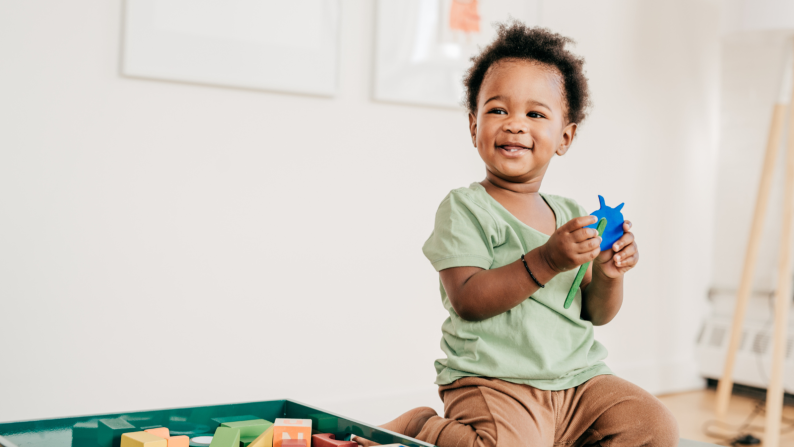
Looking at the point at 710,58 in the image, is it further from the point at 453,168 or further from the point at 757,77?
the point at 453,168

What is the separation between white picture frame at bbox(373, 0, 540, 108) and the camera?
1822 millimetres

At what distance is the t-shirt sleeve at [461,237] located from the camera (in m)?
0.87

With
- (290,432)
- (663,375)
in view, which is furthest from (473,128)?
(663,375)

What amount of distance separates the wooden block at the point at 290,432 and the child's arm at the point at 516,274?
25 cm

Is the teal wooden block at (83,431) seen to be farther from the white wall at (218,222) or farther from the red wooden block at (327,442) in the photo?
the white wall at (218,222)

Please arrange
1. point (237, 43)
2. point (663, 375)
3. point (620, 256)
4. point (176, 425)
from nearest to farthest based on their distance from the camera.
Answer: point (176, 425) → point (620, 256) → point (237, 43) → point (663, 375)

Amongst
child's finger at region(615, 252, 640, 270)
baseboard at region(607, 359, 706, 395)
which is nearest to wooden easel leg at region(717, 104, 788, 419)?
baseboard at region(607, 359, 706, 395)

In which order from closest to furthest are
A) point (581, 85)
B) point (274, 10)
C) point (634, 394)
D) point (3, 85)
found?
point (634, 394) < point (581, 85) < point (3, 85) < point (274, 10)

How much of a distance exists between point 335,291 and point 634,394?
1.03 m

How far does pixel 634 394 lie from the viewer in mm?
861

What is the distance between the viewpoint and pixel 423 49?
1886mm

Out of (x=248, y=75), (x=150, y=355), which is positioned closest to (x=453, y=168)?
(x=248, y=75)

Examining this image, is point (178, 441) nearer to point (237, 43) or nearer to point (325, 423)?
point (325, 423)

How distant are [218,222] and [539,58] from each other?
0.93 metres
